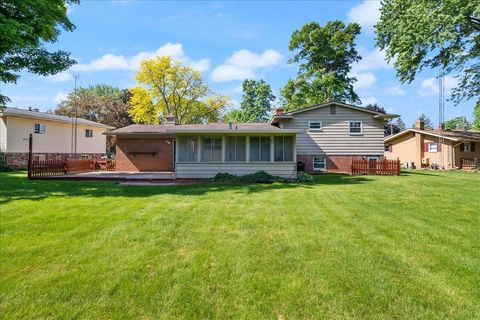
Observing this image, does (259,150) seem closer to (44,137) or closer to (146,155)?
(146,155)

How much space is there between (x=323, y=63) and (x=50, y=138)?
30.1 meters

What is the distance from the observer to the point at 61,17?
14.5 metres

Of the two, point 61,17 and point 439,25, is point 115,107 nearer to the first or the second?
point 61,17

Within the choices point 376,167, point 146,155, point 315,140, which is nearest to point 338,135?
point 315,140

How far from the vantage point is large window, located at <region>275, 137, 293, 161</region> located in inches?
624

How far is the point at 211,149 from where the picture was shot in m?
15.9

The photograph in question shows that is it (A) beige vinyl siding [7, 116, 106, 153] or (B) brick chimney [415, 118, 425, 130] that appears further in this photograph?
(B) brick chimney [415, 118, 425, 130]

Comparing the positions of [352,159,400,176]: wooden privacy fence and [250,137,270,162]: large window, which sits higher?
[250,137,270,162]: large window

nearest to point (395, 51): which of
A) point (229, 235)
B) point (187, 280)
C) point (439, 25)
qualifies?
point (439, 25)

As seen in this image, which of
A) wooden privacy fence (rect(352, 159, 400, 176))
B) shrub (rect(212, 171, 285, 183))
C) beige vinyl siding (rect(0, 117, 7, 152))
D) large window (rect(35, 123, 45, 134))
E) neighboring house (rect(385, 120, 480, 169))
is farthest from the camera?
neighboring house (rect(385, 120, 480, 169))

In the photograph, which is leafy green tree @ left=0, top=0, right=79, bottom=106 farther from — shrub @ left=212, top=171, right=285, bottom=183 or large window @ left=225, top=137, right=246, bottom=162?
shrub @ left=212, top=171, right=285, bottom=183

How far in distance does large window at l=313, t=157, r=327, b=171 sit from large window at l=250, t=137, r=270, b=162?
6.56 meters

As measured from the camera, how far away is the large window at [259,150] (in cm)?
1584

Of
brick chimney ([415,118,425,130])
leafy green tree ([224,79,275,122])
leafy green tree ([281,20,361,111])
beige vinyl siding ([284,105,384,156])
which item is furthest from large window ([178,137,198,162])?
leafy green tree ([224,79,275,122])
